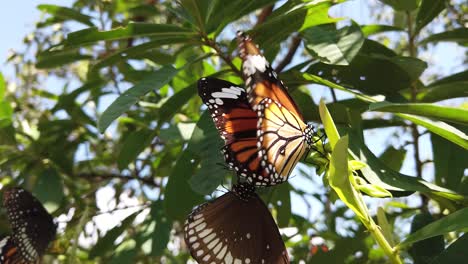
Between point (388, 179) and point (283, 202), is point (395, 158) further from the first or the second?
point (388, 179)

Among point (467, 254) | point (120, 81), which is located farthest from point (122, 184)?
point (467, 254)

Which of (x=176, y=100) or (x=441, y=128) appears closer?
(x=441, y=128)

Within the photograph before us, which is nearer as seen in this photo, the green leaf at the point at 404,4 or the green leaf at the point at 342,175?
the green leaf at the point at 342,175

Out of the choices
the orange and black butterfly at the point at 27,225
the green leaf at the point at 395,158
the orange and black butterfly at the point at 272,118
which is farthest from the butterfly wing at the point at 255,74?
the orange and black butterfly at the point at 27,225

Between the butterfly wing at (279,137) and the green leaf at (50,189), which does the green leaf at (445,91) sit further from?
the green leaf at (50,189)

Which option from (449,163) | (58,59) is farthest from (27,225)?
(449,163)

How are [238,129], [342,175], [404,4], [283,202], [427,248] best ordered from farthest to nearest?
1. [283,202]
2. [404,4]
3. [427,248]
4. [238,129]
5. [342,175]

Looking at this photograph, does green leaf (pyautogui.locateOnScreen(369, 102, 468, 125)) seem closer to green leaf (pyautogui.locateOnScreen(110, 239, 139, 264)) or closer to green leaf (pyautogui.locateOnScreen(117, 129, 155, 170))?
green leaf (pyautogui.locateOnScreen(117, 129, 155, 170))
